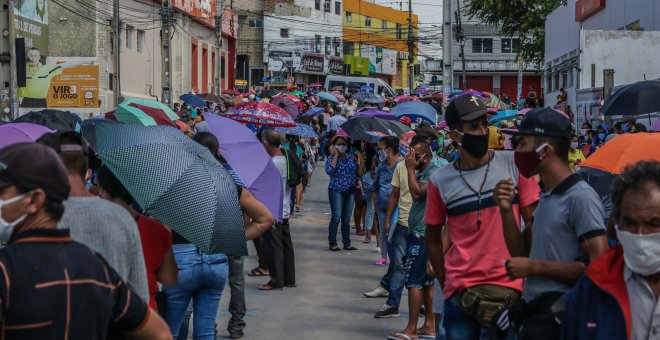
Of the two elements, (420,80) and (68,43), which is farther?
(420,80)

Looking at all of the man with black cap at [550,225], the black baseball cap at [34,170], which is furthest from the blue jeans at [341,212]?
the black baseball cap at [34,170]

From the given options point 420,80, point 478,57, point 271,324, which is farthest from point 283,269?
point 420,80

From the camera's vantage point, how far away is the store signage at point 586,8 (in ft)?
119

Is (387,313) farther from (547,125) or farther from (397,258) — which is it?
(547,125)

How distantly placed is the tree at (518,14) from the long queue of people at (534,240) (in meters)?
37.9

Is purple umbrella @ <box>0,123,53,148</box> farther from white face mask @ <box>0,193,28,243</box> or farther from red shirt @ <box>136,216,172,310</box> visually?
white face mask @ <box>0,193,28,243</box>

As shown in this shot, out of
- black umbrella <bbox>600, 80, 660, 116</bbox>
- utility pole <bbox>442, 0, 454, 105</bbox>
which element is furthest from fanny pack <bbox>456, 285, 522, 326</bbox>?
utility pole <bbox>442, 0, 454, 105</bbox>

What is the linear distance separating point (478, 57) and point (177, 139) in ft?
277

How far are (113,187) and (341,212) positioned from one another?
11476mm

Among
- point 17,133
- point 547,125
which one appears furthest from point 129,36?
point 547,125

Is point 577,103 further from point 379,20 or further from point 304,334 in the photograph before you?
point 379,20

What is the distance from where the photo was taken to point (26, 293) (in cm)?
348

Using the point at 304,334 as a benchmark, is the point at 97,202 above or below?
above

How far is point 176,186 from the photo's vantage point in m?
5.80
